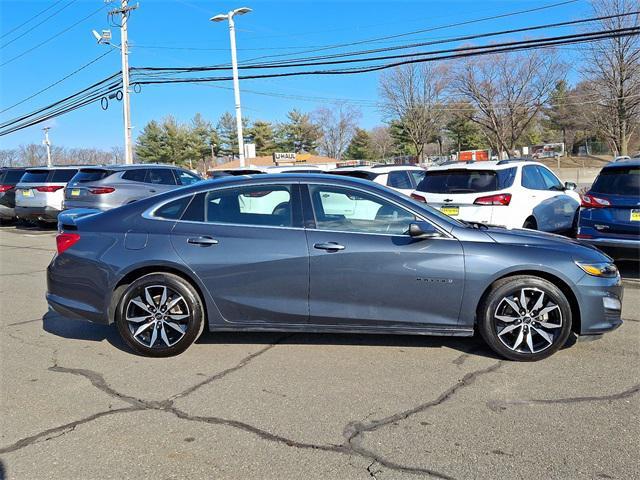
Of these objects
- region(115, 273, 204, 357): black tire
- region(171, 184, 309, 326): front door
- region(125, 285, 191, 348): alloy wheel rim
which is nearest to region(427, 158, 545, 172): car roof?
region(171, 184, 309, 326): front door

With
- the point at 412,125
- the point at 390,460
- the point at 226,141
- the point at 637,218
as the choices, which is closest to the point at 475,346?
the point at 390,460

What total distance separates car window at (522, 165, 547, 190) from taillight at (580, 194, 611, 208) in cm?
110

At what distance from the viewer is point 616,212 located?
712 centimetres

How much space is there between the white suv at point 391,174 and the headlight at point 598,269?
19.5 ft

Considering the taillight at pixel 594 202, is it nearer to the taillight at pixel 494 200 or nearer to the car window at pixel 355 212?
the taillight at pixel 494 200

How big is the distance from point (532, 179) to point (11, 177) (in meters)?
14.7

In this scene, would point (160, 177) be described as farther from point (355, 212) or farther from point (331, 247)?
point (331, 247)

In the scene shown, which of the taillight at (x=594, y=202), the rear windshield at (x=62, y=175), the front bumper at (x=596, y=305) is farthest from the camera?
the rear windshield at (x=62, y=175)

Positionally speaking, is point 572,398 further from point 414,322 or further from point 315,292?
point 315,292

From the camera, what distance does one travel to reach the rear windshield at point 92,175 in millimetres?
12062

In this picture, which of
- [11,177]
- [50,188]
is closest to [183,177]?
[50,188]

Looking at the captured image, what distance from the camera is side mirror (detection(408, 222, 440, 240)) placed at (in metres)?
4.34

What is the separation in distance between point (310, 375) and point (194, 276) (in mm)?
1264

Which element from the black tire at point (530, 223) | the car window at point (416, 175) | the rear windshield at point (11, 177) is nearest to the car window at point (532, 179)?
the black tire at point (530, 223)
